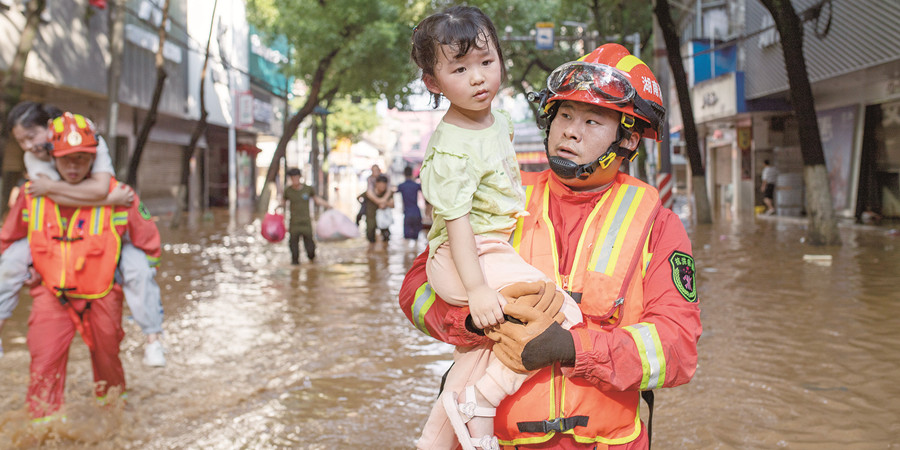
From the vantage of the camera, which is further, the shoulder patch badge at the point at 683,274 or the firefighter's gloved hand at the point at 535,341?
the shoulder patch badge at the point at 683,274

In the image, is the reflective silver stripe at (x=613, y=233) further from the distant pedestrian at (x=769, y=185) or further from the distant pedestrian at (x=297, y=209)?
the distant pedestrian at (x=769, y=185)

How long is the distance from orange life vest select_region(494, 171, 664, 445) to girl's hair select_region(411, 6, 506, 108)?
56cm

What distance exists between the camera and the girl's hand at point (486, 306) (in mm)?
2252

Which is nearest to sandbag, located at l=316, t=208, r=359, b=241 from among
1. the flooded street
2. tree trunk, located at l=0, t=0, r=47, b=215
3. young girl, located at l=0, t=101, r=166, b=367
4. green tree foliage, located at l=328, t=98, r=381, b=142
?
the flooded street

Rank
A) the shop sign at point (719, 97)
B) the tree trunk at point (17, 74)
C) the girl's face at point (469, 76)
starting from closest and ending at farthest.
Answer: the girl's face at point (469, 76) → the tree trunk at point (17, 74) → the shop sign at point (719, 97)

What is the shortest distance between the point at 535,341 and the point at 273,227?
12757 millimetres

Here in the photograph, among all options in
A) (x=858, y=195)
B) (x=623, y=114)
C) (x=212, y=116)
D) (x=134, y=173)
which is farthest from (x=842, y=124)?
(x=212, y=116)

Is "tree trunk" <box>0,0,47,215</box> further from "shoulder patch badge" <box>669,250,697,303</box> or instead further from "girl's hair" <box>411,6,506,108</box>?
"shoulder patch badge" <box>669,250,697,303</box>

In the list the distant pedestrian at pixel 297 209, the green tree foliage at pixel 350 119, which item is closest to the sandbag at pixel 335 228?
the distant pedestrian at pixel 297 209

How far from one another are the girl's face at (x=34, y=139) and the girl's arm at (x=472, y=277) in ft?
11.8

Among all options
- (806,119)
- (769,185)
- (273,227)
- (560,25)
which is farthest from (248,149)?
(806,119)

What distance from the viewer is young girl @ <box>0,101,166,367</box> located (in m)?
4.91

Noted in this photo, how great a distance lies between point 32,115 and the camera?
5.09 m

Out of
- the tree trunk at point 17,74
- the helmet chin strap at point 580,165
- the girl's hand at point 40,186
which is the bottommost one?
the helmet chin strap at point 580,165
